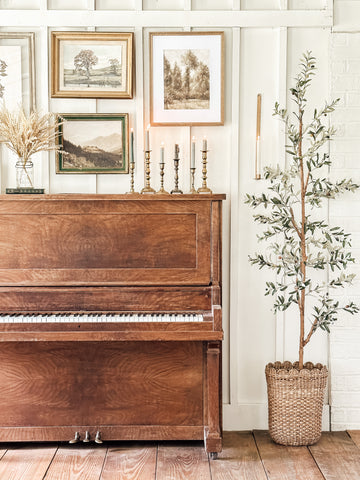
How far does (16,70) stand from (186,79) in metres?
1.08

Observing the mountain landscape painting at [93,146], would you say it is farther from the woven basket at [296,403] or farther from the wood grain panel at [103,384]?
the woven basket at [296,403]

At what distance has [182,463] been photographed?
129 inches

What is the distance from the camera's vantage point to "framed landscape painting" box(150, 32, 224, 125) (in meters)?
3.76

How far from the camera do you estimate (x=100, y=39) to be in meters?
3.75

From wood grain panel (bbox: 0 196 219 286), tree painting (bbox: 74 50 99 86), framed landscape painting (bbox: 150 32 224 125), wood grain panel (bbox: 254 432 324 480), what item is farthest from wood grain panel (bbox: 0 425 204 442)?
tree painting (bbox: 74 50 99 86)

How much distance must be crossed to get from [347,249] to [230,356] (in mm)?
1015

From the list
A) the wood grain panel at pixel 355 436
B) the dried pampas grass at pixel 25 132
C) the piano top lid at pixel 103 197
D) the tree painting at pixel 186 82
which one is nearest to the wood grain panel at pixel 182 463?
the wood grain panel at pixel 355 436

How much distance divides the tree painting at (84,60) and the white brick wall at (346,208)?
1506 mm

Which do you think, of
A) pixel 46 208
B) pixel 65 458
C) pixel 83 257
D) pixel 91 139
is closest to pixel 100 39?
pixel 91 139

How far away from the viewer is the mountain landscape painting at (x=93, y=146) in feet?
12.5

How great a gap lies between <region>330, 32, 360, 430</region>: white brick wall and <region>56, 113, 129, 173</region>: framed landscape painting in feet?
4.41

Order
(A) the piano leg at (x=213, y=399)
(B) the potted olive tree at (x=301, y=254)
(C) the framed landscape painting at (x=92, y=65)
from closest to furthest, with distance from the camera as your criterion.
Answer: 1. (A) the piano leg at (x=213, y=399)
2. (B) the potted olive tree at (x=301, y=254)
3. (C) the framed landscape painting at (x=92, y=65)

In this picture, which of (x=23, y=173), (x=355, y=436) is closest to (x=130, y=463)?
(x=355, y=436)

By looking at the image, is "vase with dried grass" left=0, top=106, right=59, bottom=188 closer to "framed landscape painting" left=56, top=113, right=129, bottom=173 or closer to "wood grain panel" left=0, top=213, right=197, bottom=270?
"framed landscape painting" left=56, top=113, right=129, bottom=173
